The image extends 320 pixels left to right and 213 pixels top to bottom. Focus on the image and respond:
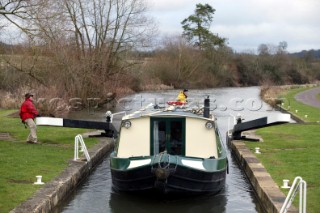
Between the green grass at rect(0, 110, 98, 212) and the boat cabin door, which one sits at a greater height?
the boat cabin door

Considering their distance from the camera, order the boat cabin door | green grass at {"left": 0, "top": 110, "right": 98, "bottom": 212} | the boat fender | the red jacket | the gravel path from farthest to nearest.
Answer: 1. the gravel path
2. the red jacket
3. the boat cabin door
4. the boat fender
5. green grass at {"left": 0, "top": 110, "right": 98, "bottom": 212}

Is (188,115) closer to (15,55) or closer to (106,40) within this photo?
(15,55)

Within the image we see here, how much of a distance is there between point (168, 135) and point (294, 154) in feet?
16.1

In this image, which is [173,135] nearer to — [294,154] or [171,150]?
[171,150]

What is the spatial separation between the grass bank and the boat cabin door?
2458mm

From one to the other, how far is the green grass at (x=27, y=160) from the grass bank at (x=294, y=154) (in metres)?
5.50

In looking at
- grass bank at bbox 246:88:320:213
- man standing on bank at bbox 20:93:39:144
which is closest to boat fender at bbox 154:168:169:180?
grass bank at bbox 246:88:320:213

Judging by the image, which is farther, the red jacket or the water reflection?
the red jacket

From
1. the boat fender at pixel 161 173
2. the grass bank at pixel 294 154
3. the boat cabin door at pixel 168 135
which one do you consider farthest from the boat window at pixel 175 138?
the grass bank at pixel 294 154

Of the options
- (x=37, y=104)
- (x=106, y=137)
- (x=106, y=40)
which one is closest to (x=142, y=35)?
(x=106, y=40)

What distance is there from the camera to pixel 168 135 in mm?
12148

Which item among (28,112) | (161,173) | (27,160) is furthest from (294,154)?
(28,112)

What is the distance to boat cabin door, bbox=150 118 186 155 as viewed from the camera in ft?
39.8

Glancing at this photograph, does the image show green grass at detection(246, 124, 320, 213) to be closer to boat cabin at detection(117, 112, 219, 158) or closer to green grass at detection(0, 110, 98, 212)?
boat cabin at detection(117, 112, 219, 158)
